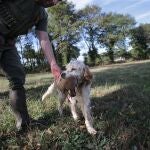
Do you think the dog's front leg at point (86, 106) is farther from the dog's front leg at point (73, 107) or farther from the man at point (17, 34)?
the man at point (17, 34)

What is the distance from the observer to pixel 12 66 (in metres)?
6.64

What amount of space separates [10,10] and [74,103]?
2288 mm

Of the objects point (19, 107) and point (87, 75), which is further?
point (19, 107)

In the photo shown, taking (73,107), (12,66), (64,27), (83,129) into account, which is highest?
(64,27)

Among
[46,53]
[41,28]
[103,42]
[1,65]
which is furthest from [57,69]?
[103,42]

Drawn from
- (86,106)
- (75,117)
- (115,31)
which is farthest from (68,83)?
(115,31)

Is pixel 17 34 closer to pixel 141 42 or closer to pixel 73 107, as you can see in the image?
pixel 73 107

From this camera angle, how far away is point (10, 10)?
5.80 meters

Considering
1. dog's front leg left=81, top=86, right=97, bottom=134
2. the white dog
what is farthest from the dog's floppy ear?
dog's front leg left=81, top=86, right=97, bottom=134

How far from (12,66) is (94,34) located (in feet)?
264

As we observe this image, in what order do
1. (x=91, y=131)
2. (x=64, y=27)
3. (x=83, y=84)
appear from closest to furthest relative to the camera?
(x=91, y=131)
(x=83, y=84)
(x=64, y=27)

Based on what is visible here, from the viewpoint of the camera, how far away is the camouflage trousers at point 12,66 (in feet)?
21.6

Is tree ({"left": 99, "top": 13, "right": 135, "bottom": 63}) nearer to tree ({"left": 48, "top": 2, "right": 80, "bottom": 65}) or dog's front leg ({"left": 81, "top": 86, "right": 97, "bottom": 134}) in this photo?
tree ({"left": 48, "top": 2, "right": 80, "bottom": 65})

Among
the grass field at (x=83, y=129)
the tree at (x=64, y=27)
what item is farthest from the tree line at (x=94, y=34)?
the grass field at (x=83, y=129)
